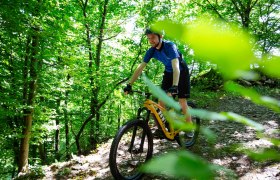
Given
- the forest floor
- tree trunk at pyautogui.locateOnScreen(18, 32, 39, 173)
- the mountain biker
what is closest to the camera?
the mountain biker

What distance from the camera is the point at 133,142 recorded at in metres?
4.75

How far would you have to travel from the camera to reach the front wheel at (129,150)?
13.7 feet

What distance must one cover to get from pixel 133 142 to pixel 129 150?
Result: 202mm

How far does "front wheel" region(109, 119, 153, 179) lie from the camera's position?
4188 millimetres

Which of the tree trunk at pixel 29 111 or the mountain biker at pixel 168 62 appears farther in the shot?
the tree trunk at pixel 29 111

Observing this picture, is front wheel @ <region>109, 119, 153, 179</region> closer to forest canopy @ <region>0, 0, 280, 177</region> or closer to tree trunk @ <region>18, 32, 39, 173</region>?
forest canopy @ <region>0, 0, 280, 177</region>

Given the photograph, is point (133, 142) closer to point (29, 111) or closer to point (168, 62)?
point (168, 62)

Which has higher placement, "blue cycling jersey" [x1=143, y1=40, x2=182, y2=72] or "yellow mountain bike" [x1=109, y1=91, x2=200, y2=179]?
"blue cycling jersey" [x1=143, y1=40, x2=182, y2=72]

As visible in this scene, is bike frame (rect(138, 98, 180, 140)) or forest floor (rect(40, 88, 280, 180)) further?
forest floor (rect(40, 88, 280, 180))

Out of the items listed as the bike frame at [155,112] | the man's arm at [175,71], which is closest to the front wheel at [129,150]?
the bike frame at [155,112]

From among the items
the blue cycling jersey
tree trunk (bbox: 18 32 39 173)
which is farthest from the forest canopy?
the blue cycling jersey

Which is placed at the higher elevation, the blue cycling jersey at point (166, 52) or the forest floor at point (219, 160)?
the blue cycling jersey at point (166, 52)

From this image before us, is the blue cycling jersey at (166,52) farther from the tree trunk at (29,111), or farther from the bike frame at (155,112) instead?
the tree trunk at (29,111)

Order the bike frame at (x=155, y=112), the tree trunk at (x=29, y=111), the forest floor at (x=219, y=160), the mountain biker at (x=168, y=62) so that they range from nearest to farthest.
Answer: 1. the mountain biker at (x=168, y=62)
2. the bike frame at (x=155, y=112)
3. the forest floor at (x=219, y=160)
4. the tree trunk at (x=29, y=111)
